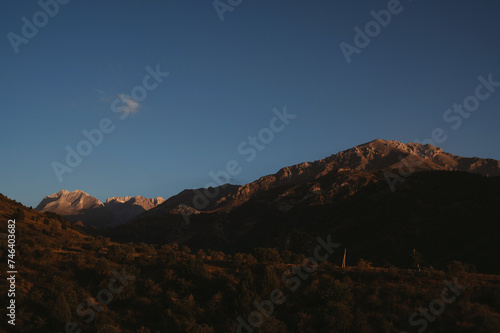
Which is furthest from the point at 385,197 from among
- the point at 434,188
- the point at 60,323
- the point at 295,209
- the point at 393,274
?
the point at 60,323

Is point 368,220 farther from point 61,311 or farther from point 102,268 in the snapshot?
point 61,311

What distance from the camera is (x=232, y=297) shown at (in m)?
25.6

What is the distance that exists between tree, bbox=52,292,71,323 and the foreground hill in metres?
0.06

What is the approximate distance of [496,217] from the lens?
250 feet

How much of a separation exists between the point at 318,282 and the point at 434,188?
278 feet

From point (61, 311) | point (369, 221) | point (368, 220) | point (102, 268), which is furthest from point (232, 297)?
point (368, 220)

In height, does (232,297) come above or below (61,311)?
below

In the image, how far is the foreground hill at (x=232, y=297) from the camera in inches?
844

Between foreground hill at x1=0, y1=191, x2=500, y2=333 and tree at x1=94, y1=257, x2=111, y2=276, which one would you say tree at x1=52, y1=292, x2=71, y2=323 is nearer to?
foreground hill at x1=0, y1=191, x2=500, y2=333

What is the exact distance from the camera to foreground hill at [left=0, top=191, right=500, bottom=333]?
21438 mm

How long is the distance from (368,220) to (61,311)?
77.3 m

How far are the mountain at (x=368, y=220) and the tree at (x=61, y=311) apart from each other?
1958 inches

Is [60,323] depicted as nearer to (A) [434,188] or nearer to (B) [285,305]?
(B) [285,305]

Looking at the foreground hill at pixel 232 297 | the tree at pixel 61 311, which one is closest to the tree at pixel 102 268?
the foreground hill at pixel 232 297
